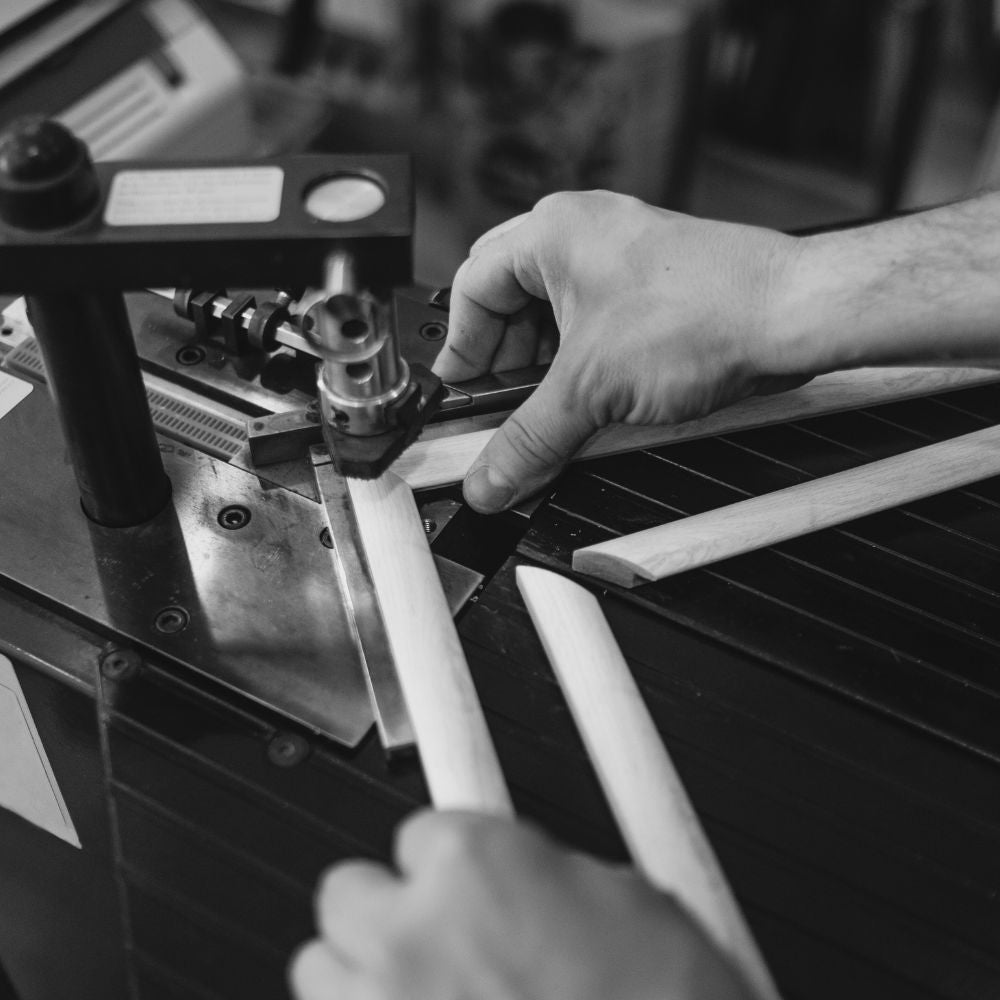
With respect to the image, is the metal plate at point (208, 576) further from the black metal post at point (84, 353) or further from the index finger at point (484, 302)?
the index finger at point (484, 302)

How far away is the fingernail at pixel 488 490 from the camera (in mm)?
913

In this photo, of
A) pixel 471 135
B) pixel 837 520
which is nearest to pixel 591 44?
pixel 471 135

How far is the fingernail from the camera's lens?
0.91 meters

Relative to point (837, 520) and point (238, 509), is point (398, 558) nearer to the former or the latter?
point (238, 509)

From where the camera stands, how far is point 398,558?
854 mm

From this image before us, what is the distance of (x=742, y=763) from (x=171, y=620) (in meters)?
0.44

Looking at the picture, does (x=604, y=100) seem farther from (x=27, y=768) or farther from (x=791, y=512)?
(x=27, y=768)

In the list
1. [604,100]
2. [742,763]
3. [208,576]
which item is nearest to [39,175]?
[208,576]

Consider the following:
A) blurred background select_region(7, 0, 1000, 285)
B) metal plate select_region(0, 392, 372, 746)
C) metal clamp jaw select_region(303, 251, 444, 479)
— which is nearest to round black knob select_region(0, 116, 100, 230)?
metal clamp jaw select_region(303, 251, 444, 479)

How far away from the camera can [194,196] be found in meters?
0.67

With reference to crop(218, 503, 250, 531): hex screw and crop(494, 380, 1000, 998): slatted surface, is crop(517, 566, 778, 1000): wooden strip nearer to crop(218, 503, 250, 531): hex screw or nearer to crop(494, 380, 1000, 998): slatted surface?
crop(494, 380, 1000, 998): slatted surface

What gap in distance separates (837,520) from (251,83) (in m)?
1.74

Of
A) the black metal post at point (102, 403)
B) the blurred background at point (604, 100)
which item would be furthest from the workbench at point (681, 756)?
the blurred background at point (604, 100)

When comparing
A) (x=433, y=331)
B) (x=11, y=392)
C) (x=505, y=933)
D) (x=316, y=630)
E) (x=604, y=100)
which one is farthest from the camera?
(x=604, y=100)
